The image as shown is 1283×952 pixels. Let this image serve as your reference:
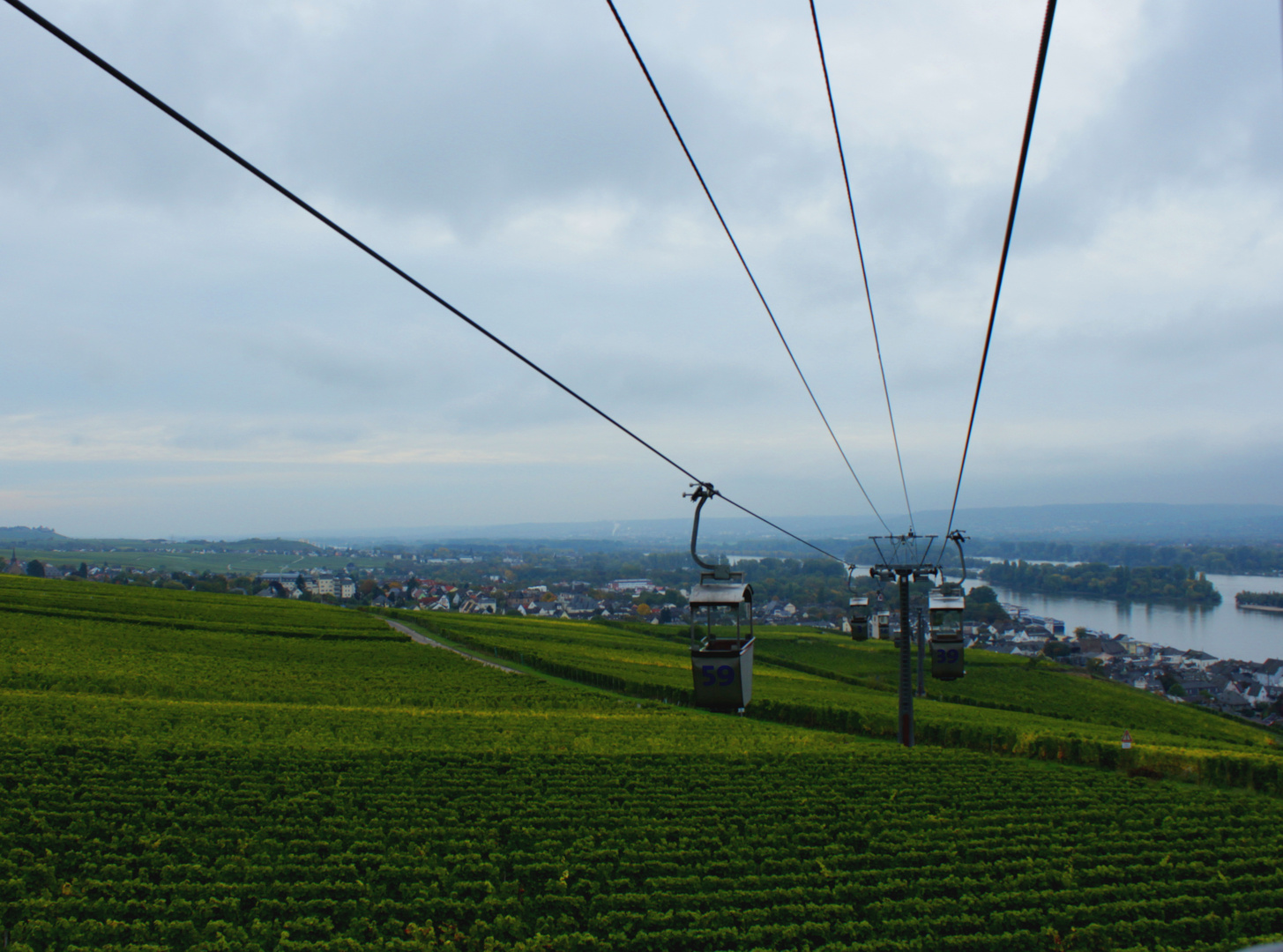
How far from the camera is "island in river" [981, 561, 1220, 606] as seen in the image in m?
145

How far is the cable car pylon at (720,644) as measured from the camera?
12.0 metres

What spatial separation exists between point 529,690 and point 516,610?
8744cm

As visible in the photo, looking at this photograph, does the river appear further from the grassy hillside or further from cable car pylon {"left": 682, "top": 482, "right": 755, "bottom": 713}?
cable car pylon {"left": 682, "top": 482, "right": 755, "bottom": 713}

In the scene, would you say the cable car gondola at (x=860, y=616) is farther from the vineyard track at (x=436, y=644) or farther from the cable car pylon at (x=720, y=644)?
the vineyard track at (x=436, y=644)

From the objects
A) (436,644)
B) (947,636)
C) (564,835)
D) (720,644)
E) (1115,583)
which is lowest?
(1115,583)

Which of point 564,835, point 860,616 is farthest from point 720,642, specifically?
point 860,616

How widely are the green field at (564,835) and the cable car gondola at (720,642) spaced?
13.8ft

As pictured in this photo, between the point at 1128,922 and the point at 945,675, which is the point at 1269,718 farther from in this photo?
the point at 1128,922

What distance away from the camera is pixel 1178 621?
122m

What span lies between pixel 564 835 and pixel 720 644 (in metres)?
7.21

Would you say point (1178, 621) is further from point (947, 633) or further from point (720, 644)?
point (720, 644)

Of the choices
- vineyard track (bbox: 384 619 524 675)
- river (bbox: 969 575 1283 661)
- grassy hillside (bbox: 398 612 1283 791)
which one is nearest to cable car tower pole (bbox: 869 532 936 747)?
grassy hillside (bbox: 398 612 1283 791)

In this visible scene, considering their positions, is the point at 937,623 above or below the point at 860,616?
above

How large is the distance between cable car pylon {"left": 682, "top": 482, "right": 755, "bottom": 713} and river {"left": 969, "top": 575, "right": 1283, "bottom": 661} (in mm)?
103435
